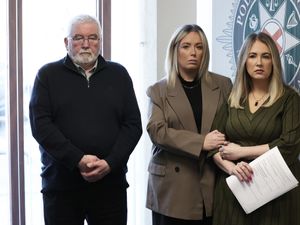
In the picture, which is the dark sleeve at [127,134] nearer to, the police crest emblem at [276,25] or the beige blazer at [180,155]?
the beige blazer at [180,155]

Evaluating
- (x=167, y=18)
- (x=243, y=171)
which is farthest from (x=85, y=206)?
(x=167, y=18)

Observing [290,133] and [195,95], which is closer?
[290,133]

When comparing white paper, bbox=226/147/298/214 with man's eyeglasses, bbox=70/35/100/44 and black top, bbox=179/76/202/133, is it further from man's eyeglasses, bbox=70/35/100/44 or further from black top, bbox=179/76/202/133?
man's eyeglasses, bbox=70/35/100/44

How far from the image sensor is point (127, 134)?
2.03 meters

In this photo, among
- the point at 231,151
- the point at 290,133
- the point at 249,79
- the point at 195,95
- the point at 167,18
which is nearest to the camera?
the point at 290,133

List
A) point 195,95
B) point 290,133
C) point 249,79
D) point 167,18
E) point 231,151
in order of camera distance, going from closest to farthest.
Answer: point 290,133, point 231,151, point 249,79, point 195,95, point 167,18

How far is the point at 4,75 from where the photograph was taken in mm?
2945

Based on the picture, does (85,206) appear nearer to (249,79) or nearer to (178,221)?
(178,221)

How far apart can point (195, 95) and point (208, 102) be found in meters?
0.08

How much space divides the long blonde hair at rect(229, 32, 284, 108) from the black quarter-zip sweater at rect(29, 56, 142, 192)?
511 millimetres

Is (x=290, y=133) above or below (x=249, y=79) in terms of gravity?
below

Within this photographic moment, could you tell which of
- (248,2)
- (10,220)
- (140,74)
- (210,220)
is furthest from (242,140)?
(10,220)

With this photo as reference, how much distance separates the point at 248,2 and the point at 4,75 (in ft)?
5.53

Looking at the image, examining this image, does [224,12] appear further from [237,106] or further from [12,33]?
[12,33]
